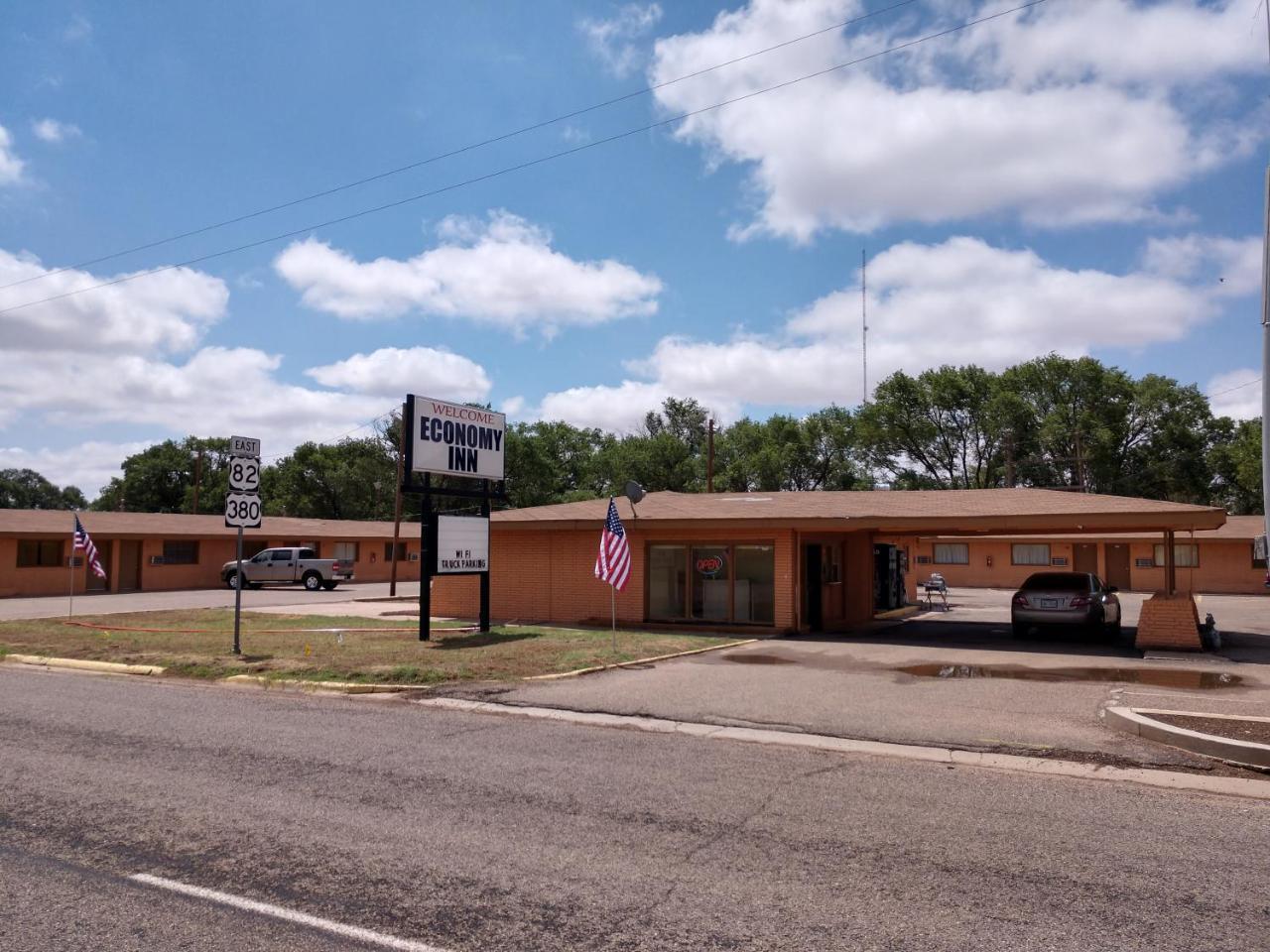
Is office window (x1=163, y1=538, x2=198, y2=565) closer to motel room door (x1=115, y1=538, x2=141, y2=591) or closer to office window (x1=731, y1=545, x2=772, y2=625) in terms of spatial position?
motel room door (x1=115, y1=538, x2=141, y2=591)

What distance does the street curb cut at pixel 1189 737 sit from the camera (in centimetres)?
857

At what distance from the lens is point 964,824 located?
21.4ft

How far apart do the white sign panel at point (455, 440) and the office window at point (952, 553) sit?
103 ft

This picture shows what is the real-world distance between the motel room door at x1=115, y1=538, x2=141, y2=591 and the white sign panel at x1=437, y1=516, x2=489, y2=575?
27.5 m

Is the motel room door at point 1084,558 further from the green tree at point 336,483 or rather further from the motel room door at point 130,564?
the green tree at point 336,483

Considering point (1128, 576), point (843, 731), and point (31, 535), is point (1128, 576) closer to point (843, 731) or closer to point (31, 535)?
point (843, 731)

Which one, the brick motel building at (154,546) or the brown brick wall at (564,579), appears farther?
the brick motel building at (154,546)

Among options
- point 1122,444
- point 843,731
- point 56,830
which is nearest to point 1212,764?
point 843,731

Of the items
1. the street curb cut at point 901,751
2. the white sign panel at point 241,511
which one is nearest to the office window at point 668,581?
the white sign panel at point 241,511

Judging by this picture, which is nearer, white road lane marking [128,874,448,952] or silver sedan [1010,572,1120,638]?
white road lane marking [128,874,448,952]

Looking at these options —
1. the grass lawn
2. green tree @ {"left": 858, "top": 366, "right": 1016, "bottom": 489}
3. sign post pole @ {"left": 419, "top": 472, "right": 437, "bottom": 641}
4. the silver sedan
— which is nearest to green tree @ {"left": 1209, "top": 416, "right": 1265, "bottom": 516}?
green tree @ {"left": 858, "top": 366, "right": 1016, "bottom": 489}

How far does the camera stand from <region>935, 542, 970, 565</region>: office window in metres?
45.8

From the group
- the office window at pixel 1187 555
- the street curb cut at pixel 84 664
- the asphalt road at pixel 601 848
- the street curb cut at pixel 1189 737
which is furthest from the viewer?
the office window at pixel 1187 555

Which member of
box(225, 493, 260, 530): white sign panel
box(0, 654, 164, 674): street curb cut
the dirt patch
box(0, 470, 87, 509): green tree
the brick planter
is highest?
box(0, 470, 87, 509): green tree
